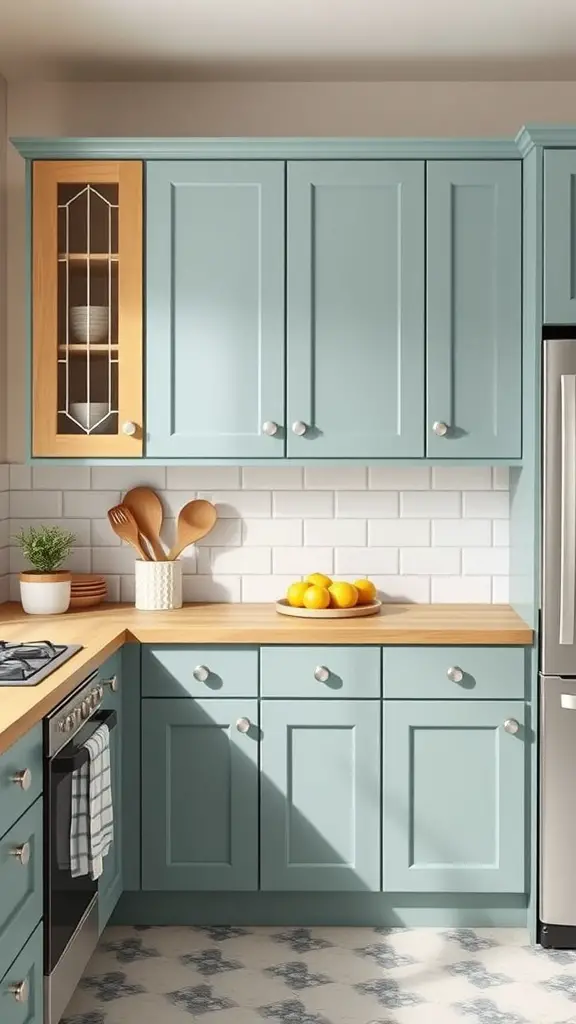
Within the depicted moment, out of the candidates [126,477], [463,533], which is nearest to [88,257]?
[126,477]

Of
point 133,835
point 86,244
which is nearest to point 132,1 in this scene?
point 86,244

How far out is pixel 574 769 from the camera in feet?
10.6

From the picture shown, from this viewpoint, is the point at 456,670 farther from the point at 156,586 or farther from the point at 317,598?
the point at 156,586

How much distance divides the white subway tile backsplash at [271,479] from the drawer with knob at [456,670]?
0.81 meters

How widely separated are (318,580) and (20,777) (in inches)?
61.1

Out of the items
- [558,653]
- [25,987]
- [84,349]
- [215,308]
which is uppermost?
[215,308]

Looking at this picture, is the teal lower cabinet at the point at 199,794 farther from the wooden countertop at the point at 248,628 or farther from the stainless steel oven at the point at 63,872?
the stainless steel oven at the point at 63,872

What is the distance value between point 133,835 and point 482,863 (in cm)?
107

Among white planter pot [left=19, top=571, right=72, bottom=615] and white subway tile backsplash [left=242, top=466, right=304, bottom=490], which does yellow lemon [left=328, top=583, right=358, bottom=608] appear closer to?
white subway tile backsplash [left=242, top=466, right=304, bottom=490]

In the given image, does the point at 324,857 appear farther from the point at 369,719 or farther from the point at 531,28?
the point at 531,28

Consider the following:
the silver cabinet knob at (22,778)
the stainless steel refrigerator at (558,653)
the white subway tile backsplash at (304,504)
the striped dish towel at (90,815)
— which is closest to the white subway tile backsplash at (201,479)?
the white subway tile backsplash at (304,504)

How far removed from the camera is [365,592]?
11.9 ft

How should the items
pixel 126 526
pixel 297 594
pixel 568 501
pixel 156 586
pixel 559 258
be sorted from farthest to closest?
pixel 126 526, pixel 156 586, pixel 297 594, pixel 559 258, pixel 568 501

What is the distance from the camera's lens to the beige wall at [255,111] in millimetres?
3836
